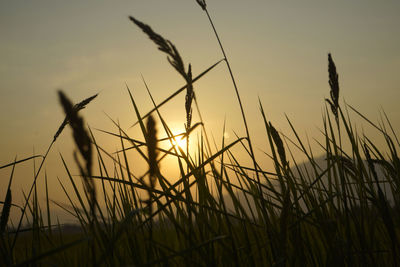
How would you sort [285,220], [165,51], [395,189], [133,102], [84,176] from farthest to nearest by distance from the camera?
[395,189], [133,102], [165,51], [84,176], [285,220]

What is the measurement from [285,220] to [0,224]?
1011mm

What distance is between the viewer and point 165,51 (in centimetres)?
126

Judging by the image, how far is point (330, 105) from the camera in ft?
4.99

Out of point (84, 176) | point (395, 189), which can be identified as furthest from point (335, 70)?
point (84, 176)

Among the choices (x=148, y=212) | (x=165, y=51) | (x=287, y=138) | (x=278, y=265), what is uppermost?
(x=165, y=51)

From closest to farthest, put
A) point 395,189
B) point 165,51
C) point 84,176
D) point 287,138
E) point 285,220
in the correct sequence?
point 285,220 < point 84,176 < point 165,51 < point 395,189 < point 287,138

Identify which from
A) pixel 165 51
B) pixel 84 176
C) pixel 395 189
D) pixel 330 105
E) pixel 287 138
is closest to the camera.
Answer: pixel 84 176

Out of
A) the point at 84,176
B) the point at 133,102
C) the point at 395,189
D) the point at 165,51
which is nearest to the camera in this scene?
the point at 84,176

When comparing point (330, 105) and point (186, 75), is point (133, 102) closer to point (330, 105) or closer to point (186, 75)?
point (186, 75)

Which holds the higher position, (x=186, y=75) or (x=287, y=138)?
(x=186, y=75)

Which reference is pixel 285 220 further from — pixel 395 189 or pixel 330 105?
pixel 395 189

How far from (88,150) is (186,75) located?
0.40 metres

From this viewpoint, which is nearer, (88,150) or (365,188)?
(88,150)

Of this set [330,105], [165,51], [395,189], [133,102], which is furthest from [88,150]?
[395,189]
